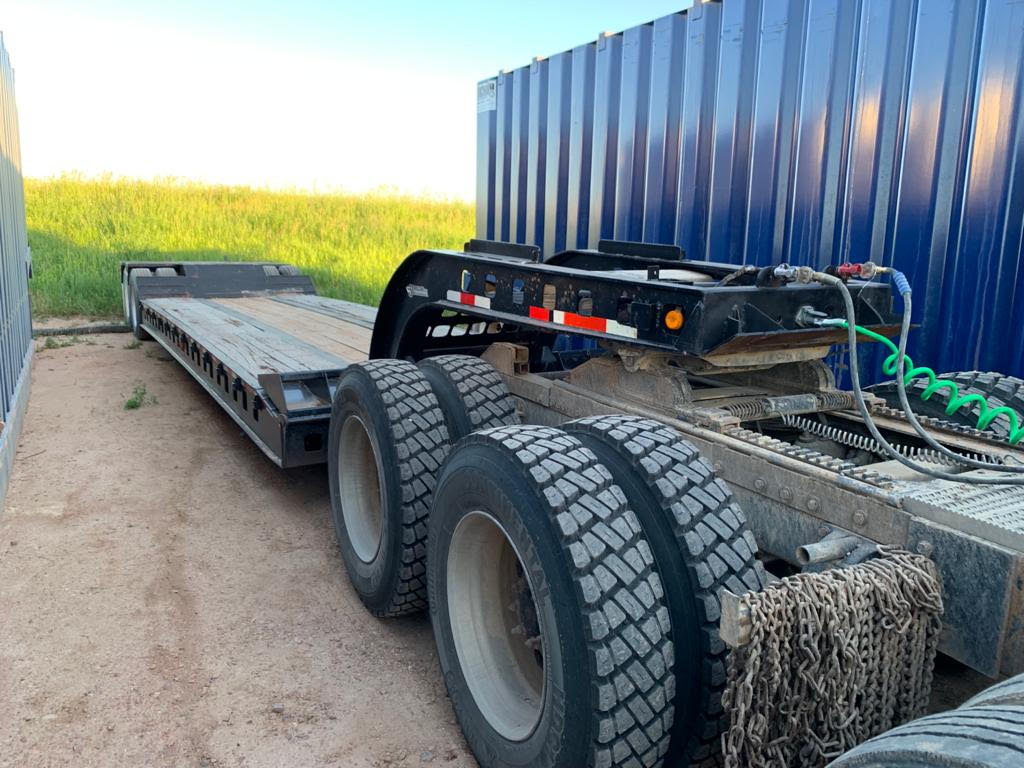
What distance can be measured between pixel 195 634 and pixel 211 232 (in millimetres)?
16331

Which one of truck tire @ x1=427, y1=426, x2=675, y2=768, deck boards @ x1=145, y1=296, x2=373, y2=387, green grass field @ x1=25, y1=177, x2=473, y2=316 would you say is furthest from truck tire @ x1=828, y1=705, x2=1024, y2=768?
green grass field @ x1=25, y1=177, x2=473, y2=316

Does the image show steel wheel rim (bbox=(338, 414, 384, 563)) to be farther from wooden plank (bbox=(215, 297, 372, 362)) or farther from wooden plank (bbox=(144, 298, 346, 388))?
wooden plank (bbox=(215, 297, 372, 362))

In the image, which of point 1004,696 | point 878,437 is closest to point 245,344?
point 878,437

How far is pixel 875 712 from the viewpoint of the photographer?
2.03 m

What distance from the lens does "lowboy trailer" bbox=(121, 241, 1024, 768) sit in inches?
75.0

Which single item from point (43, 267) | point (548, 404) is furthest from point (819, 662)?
point (43, 267)

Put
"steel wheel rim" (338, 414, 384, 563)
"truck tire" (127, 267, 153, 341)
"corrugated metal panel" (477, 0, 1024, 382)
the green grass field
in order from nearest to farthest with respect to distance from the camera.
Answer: "steel wheel rim" (338, 414, 384, 563), "corrugated metal panel" (477, 0, 1024, 382), "truck tire" (127, 267, 153, 341), the green grass field

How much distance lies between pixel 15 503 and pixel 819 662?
190 inches

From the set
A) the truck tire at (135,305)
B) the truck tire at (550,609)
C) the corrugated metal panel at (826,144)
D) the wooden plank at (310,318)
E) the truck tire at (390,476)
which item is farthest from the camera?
the truck tire at (135,305)

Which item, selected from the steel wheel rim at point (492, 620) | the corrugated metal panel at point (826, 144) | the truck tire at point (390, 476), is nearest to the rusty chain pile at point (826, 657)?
the steel wheel rim at point (492, 620)

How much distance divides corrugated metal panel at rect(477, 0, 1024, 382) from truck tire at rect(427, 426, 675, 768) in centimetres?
276

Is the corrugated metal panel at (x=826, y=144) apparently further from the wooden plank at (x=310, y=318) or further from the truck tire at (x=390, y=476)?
the truck tire at (x=390, y=476)

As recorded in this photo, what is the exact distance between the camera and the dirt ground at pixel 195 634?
2.88 m

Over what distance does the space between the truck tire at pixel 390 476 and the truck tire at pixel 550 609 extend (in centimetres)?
53
